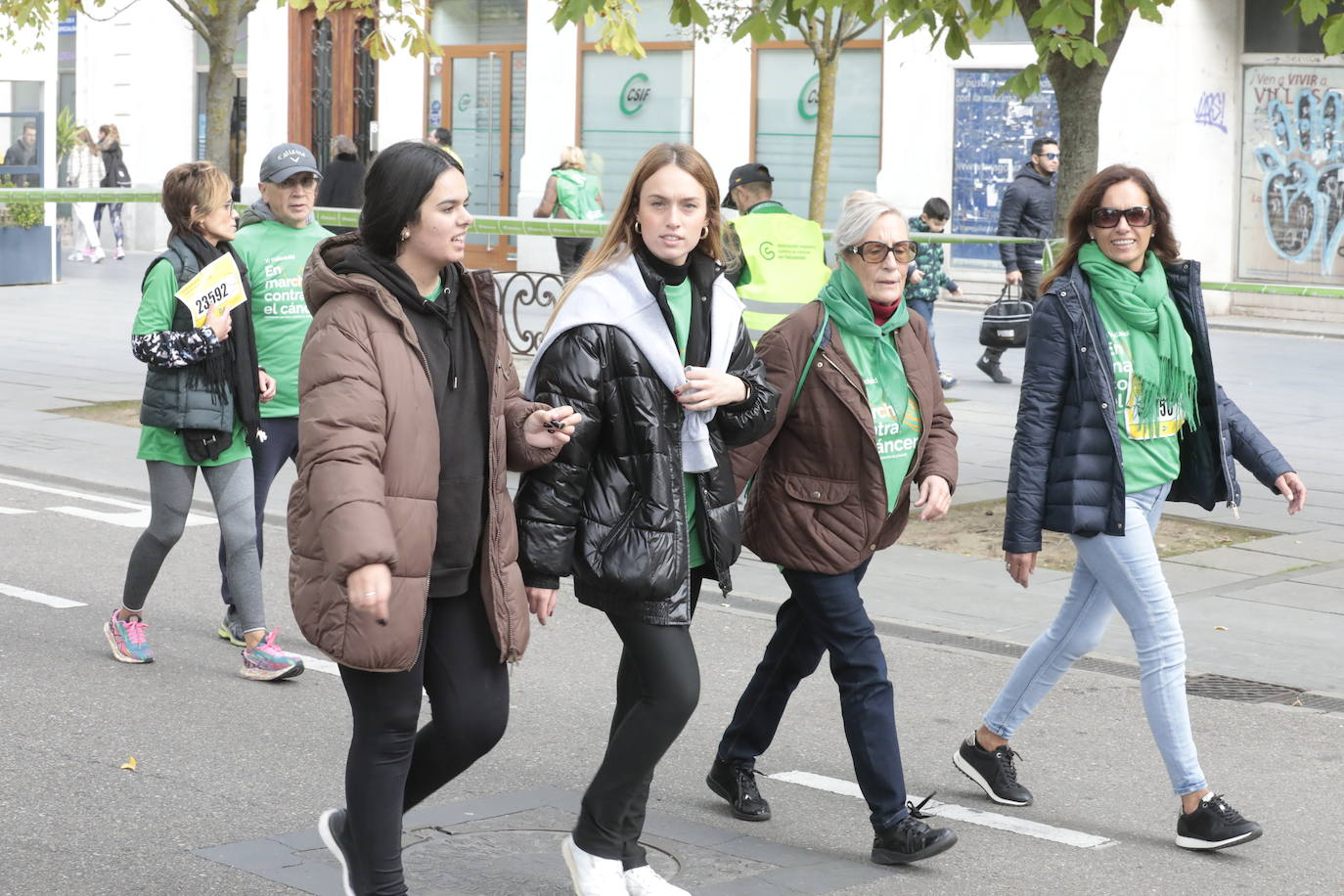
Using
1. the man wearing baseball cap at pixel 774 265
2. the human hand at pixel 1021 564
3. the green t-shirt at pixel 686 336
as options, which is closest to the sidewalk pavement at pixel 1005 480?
the man wearing baseball cap at pixel 774 265

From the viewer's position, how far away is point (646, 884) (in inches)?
172

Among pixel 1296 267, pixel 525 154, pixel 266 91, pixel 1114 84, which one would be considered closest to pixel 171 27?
pixel 266 91

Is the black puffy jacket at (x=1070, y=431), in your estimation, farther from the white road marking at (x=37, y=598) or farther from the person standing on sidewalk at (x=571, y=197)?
the person standing on sidewalk at (x=571, y=197)

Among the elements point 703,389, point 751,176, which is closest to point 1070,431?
point 703,389

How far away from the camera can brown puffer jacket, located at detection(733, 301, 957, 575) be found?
482cm

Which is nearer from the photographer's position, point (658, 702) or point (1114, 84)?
point (658, 702)

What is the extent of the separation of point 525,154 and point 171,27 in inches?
353

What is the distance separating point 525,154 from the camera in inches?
1050

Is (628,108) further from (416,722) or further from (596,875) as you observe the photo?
(416,722)

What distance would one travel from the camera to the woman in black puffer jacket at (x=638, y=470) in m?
4.22

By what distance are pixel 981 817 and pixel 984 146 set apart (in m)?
17.9

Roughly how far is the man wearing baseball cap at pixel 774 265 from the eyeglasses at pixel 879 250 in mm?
4240

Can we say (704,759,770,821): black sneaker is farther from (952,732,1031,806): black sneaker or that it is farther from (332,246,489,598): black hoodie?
(332,246,489,598): black hoodie

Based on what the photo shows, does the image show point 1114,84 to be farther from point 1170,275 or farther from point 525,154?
point 1170,275
